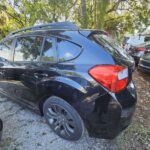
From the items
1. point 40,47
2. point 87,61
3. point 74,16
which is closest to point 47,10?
point 74,16

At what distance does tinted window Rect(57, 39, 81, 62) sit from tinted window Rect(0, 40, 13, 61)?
4.10 feet

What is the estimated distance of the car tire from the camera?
2896mm

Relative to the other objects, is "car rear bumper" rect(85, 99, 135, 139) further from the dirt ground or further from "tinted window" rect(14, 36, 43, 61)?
"tinted window" rect(14, 36, 43, 61)

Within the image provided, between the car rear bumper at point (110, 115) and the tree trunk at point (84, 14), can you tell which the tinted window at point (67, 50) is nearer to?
the car rear bumper at point (110, 115)

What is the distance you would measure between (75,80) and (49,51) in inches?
26.0

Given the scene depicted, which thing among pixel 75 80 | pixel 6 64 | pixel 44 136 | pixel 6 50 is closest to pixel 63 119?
pixel 44 136

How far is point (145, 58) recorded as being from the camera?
6020mm

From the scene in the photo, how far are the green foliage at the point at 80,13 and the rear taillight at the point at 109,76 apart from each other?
15.7ft

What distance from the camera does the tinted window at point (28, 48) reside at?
332cm

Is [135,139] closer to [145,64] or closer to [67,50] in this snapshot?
[67,50]

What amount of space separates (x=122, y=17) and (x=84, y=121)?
12357 millimetres

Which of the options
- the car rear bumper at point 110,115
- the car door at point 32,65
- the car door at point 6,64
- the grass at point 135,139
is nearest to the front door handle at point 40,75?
the car door at point 32,65

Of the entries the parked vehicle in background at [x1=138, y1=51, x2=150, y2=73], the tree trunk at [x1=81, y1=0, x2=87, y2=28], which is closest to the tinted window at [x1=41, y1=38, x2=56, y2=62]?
the parked vehicle in background at [x1=138, y1=51, x2=150, y2=73]

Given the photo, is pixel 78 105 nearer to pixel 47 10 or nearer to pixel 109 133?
pixel 109 133
